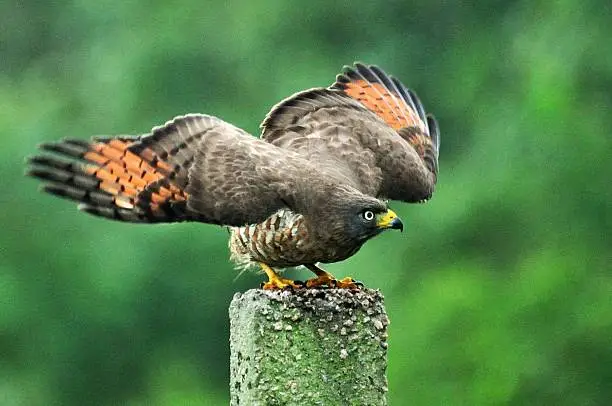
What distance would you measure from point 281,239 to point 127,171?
1.98ft

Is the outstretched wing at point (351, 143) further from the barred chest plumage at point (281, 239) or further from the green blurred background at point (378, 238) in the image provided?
the green blurred background at point (378, 238)

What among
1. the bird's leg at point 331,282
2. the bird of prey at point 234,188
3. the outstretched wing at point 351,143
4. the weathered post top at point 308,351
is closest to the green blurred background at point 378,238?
the outstretched wing at point 351,143

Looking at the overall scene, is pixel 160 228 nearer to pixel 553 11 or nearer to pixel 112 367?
pixel 112 367

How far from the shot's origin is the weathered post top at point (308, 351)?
417cm

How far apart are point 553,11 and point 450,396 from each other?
7517mm

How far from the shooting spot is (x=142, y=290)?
2100 centimetres

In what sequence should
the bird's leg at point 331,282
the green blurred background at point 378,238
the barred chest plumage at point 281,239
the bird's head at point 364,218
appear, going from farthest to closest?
the green blurred background at point 378,238, the barred chest plumage at point 281,239, the bird's head at point 364,218, the bird's leg at point 331,282

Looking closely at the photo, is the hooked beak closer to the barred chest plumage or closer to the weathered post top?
the barred chest plumage

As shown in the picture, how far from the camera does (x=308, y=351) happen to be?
4211 mm

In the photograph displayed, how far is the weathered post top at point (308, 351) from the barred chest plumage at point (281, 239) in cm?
160

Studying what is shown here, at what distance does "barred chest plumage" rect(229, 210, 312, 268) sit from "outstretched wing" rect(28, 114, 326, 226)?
0.15 ft

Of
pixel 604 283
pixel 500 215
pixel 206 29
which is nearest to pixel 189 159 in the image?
pixel 604 283

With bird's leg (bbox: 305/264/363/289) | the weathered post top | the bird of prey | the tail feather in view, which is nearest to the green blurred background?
the bird of prey

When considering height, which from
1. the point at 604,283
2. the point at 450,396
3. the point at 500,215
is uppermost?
the point at 500,215
